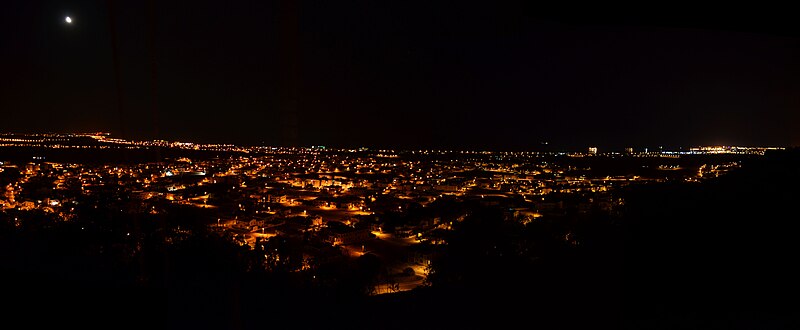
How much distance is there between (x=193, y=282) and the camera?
244cm

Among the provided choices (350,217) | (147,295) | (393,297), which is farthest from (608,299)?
(350,217)

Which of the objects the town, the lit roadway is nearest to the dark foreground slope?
the town

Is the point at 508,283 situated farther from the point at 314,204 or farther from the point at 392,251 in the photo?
the point at 314,204

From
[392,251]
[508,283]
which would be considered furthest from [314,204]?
[508,283]

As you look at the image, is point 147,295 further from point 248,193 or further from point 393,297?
point 248,193

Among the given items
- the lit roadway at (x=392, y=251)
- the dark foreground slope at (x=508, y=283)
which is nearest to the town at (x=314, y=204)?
the lit roadway at (x=392, y=251)

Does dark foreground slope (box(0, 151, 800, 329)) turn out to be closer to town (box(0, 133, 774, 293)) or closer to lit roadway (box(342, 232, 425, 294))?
town (box(0, 133, 774, 293))

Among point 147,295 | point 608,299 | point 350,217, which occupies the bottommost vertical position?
point 350,217

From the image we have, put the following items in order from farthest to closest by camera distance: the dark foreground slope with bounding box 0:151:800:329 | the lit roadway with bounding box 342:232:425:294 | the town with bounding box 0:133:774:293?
the town with bounding box 0:133:774:293
the lit roadway with bounding box 342:232:425:294
the dark foreground slope with bounding box 0:151:800:329

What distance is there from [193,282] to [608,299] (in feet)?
6.70

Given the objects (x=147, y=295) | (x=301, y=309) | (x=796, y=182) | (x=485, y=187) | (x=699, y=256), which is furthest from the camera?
(x=485, y=187)

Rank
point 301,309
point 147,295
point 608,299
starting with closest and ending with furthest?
point 147,295, point 301,309, point 608,299

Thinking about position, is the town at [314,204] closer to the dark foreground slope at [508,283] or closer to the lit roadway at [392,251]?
the lit roadway at [392,251]

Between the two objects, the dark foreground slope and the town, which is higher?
the dark foreground slope
